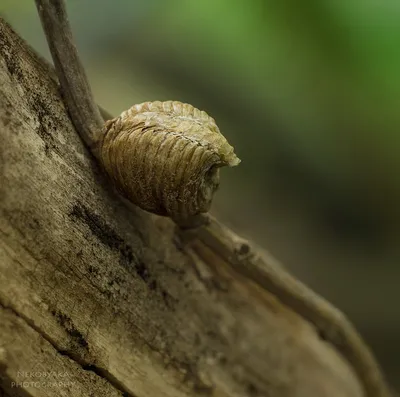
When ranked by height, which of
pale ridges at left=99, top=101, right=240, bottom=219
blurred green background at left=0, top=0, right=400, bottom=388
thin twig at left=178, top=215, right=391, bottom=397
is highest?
blurred green background at left=0, top=0, right=400, bottom=388

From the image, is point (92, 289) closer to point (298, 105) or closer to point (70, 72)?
point (70, 72)

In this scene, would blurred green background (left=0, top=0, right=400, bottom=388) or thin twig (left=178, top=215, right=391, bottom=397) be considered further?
blurred green background (left=0, top=0, right=400, bottom=388)

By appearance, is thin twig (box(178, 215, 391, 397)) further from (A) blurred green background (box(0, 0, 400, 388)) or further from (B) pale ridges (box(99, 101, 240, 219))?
(A) blurred green background (box(0, 0, 400, 388))

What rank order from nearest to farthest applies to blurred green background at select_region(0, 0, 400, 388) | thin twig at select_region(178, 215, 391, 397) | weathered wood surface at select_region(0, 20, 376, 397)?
weathered wood surface at select_region(0, 20, 376, 397), thin twig at select_region(178, 215, 391, 397), blurred green background at select_region(0, 0, 400, 388)

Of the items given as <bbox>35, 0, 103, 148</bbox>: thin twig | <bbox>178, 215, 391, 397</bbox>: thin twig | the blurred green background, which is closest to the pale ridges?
<bbox>35, 0, 103, 148</bbox>: thin twig

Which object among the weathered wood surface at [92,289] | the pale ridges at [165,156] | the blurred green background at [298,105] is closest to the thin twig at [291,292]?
the weathered wood surface at [92,289]

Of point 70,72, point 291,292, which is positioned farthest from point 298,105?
point 70,72
